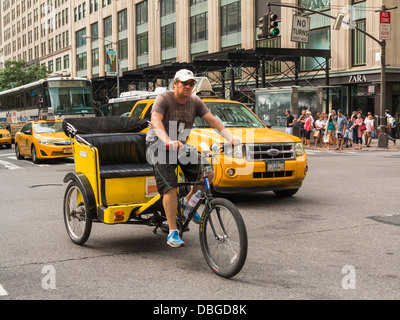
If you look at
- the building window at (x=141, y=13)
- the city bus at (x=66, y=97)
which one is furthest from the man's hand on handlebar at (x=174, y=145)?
the building window at (x=141, y=13)

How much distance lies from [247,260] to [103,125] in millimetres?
2742

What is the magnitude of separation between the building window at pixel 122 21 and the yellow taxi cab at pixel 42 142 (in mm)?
44804

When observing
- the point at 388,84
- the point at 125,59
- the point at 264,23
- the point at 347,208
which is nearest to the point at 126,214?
the point at 347,208

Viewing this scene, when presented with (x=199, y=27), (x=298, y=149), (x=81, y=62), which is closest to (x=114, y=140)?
(x=298, y=149)

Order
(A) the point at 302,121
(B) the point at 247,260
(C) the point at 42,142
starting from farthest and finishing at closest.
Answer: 1. (A) the point at 302,121
2. (C) the point at 42,142
3. (B) the point at 247,260

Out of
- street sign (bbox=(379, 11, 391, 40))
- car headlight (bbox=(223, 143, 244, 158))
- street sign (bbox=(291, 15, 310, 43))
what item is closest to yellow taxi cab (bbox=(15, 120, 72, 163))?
car headlight (bbox=(223, 143, 244, 158))

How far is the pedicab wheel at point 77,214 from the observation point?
21.1ft

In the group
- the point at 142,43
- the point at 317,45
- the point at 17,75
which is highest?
the point at 142,43

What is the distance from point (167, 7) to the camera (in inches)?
2153

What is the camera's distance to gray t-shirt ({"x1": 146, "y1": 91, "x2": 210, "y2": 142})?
18.7ft

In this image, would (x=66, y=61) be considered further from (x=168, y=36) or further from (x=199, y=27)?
(x=199, y=27)

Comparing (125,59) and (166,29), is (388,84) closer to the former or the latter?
(166,29)
